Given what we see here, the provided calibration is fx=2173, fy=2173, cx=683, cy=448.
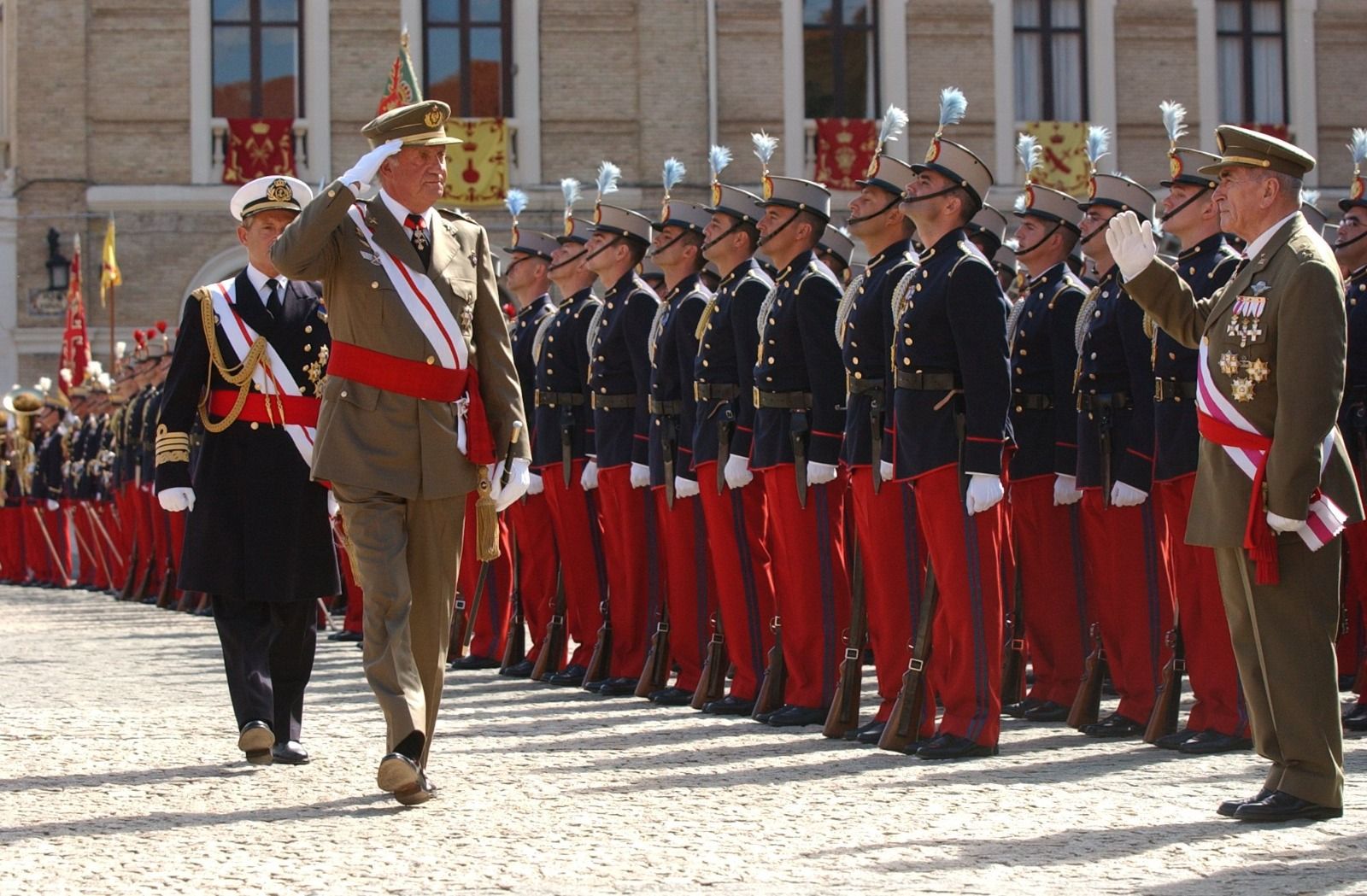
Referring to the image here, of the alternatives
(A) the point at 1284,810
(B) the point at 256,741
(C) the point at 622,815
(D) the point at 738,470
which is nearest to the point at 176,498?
(B) the point at 256,741

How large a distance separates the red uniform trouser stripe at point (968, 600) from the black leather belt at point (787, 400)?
41.9 inches

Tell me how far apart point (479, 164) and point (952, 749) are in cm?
2067

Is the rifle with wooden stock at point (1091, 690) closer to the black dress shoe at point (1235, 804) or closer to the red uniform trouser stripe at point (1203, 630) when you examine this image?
the red uniform trouser stripe at point (1203, 630)

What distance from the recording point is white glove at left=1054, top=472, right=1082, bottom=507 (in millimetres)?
8438

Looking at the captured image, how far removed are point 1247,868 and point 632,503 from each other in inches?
203

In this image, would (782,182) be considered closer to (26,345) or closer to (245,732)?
(245,732)

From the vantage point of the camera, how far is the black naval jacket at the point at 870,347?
7.75m

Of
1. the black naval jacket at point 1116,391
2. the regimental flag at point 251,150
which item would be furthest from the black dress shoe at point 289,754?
the regimental flag at point 251,150

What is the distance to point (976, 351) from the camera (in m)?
7.31

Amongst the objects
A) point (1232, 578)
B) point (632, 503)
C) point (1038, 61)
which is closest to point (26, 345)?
point (1038, 61)

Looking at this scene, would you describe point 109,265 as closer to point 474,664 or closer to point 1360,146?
point 474,664

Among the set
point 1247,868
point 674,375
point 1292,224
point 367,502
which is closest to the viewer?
point 1247,868

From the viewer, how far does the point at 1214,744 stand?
7430 millimetres

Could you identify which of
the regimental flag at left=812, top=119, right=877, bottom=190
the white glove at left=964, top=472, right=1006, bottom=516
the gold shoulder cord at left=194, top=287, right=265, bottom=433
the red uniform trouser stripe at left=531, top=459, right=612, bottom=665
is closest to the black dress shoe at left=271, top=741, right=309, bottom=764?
the gold shoulder cord at left=194, top=287, right=265, bottom=433
